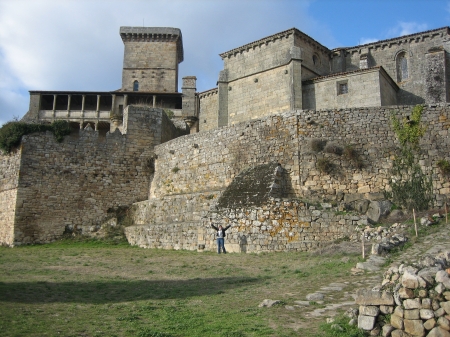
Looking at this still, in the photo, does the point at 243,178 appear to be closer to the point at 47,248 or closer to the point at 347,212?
the point at 347,212

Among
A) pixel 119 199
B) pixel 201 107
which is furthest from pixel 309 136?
pixel 201 107

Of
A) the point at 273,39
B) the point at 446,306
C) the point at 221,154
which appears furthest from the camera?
the point at 273,39

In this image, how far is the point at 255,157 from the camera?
20.4 meters

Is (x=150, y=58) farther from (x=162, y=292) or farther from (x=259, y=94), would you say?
(x=162, y=292)

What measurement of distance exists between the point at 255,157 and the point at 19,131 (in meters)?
13.0

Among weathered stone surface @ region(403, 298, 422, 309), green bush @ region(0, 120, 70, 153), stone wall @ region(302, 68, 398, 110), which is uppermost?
stone wall @ region(302, 68, 398, 110)

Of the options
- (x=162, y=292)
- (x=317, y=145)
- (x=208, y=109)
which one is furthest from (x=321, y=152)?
(x=208, y=109)

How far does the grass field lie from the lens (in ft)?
23.5

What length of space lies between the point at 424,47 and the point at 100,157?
23.8 meters

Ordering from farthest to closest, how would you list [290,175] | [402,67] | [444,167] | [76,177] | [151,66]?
[151,66] < [402,67] < [76,177] < [290,175] < [444,167]

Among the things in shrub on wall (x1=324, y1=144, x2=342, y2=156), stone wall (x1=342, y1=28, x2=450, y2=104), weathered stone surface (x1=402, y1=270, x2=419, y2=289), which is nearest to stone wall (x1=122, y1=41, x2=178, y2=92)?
stone wall (x1=342, y1=28, x2=450, y2=104)

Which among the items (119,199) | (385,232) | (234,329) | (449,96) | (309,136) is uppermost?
(449,96)

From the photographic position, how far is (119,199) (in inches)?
966

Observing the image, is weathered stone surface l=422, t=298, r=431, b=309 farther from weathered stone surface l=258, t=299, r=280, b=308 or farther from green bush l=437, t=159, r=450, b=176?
green bush l=437, t=159, r=450, b=176
